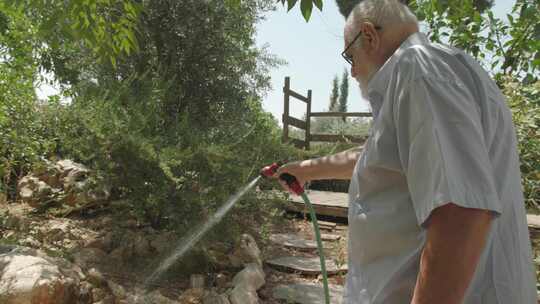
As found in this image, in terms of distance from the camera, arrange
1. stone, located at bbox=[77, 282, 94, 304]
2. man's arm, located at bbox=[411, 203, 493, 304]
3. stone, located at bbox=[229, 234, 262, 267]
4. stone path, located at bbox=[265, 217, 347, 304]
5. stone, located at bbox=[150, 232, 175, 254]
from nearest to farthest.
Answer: man's arm, located at bbox=[411, 203, 493, 304], stone, located at bbox=[77, 282, 94, 304], stone path, located at bbox=[265, 217, 347, 304], stone, located at bbox=[150, 232, 175, 254], stone, located at bbox=[229, 234, 262, 267]

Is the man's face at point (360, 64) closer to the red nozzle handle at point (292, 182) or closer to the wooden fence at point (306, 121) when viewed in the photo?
the red nozzle handle at point (292, 182)

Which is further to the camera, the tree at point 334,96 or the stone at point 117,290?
the tree at point 334,96

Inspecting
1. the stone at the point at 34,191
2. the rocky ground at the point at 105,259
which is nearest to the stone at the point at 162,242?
the rocky ground at the point at 105,259

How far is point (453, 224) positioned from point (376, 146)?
0.75ft

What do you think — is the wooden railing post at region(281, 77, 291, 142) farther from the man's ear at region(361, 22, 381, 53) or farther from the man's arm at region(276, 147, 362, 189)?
the man's ear at region(361, 22, 381, 53)

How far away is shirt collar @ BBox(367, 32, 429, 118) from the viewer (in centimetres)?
90

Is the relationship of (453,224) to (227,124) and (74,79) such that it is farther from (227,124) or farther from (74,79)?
(74,79)

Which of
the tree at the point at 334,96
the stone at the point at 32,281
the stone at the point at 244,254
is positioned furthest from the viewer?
the tree at the point at 334,96

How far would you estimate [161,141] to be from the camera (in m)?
3.35

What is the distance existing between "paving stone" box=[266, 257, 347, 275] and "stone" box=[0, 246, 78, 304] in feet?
5.47

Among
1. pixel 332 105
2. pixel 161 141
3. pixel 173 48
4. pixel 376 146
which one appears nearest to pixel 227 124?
pixel 173 48

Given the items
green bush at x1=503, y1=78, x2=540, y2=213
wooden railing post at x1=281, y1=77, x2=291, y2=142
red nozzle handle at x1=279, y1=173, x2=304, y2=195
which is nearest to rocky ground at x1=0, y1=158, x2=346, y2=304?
red nozzle handle at x1=279, y1=173, x2=304, y2=195

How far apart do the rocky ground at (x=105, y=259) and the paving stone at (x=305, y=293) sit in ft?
0.23

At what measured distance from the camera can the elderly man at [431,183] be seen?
725 mm
